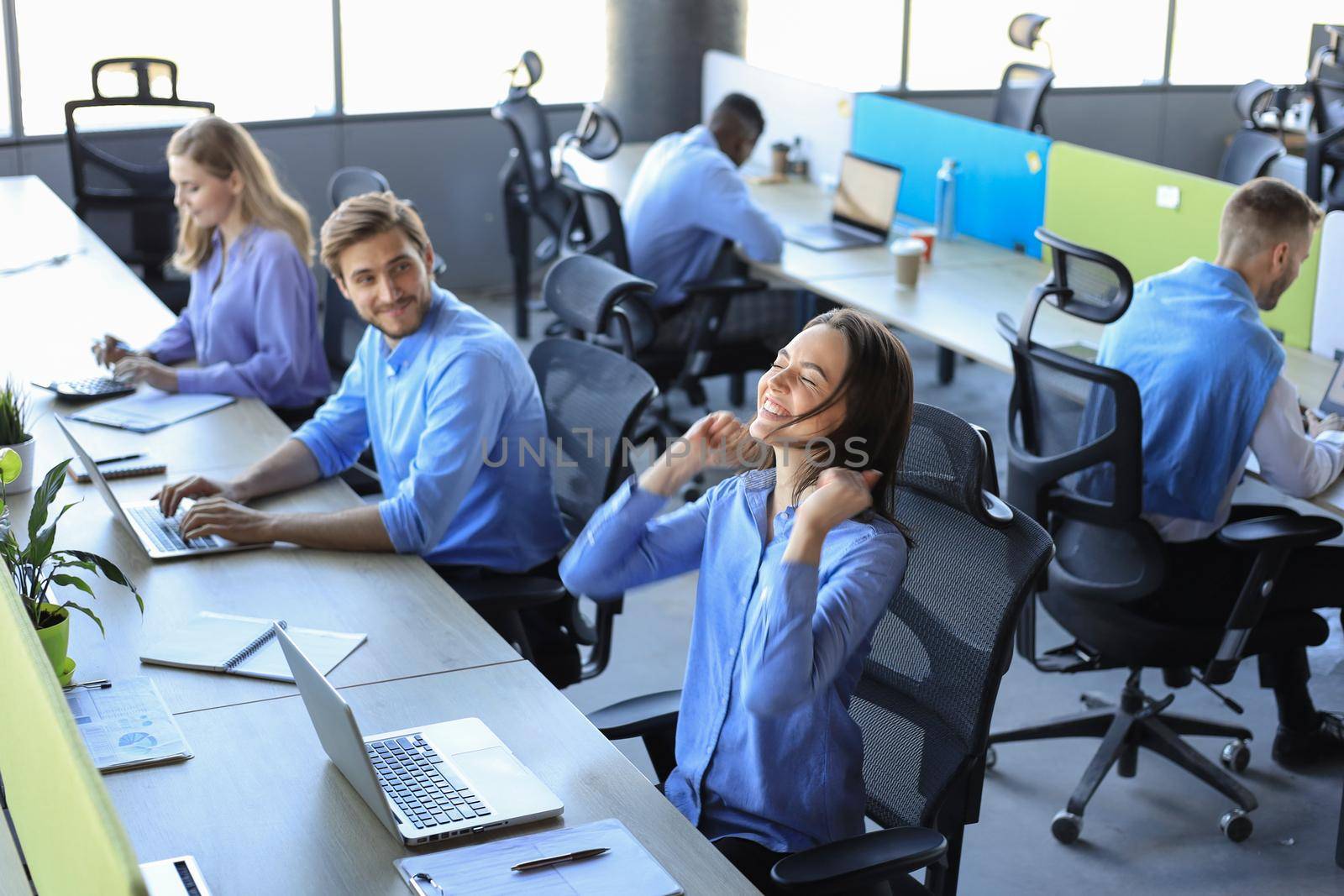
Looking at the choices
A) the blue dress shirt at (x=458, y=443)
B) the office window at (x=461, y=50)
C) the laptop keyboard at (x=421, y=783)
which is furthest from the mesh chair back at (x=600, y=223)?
the laptop keyboard at (x=421, y=783)

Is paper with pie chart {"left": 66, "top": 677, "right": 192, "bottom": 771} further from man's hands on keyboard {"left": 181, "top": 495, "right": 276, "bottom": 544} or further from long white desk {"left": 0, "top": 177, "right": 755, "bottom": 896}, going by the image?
man's hands on keyboard {"left": 181, "top": 495, "right": 276, "bottom": 544}

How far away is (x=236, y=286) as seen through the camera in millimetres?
3461

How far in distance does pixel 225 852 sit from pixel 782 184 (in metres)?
4.62

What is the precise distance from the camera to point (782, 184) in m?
5.90

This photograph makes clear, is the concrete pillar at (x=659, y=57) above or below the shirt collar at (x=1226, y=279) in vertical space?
above

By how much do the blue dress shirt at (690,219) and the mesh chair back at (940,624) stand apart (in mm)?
2659

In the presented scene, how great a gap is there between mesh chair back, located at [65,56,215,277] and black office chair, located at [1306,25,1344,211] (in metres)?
4.02

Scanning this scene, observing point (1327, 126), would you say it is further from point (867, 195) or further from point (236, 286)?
point (236, 286)

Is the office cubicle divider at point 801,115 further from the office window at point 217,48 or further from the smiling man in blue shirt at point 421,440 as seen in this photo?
the smiling man in blue shirt at point 421,440

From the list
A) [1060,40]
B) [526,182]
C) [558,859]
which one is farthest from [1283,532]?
[1060,40]

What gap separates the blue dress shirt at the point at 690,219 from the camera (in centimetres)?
463

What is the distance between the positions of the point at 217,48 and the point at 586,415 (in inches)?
184

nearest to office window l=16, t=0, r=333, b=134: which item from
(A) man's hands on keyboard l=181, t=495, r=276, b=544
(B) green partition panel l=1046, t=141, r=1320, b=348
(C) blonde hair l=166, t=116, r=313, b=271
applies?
(C) blonde hair l=166, t=116, r=313, b=271

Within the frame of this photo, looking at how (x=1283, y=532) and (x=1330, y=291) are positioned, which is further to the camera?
(x=1330, y=291)
